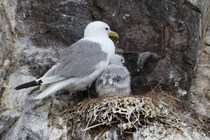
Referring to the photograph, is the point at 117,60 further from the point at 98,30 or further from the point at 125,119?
the point at 125,119

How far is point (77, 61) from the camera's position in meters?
4.69

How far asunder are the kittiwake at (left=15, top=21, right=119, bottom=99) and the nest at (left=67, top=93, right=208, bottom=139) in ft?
0.71

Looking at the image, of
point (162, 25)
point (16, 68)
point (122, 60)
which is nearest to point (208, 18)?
point (162, 25)

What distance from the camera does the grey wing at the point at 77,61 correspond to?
459cm

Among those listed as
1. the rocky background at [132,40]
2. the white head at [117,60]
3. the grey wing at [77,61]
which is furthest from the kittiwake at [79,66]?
the rocky background at [132,40]

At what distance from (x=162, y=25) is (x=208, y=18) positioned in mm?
500

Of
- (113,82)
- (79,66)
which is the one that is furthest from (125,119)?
(79,66)

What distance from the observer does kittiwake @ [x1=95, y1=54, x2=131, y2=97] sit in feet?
15.5

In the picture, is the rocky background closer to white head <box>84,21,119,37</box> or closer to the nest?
white head <box>84,21,119,37</box>

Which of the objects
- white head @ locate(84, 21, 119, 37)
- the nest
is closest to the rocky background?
white head @ locate(84, 21, 119, 37)

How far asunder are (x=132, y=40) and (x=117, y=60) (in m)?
0.34

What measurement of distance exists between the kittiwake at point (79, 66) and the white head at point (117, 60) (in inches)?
4.6

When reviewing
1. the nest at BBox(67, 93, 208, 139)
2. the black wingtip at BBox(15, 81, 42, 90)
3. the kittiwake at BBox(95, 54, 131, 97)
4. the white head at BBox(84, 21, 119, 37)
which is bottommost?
the nest at BBox(67, 93, 208, 139)

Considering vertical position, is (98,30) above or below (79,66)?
above
